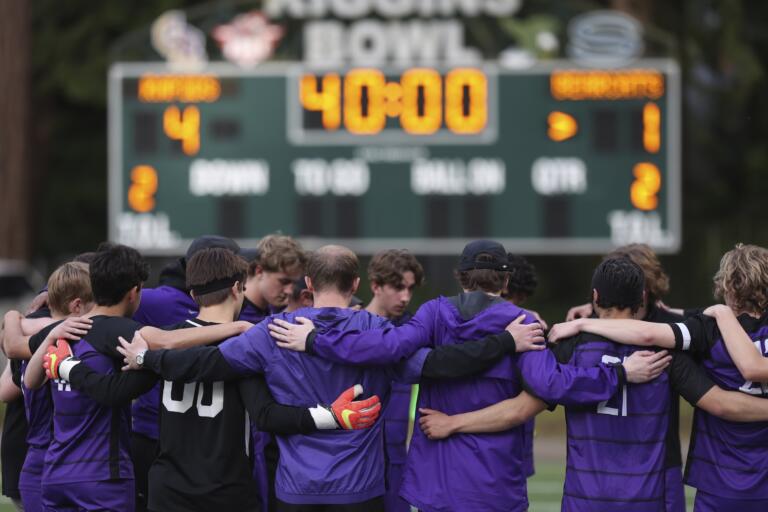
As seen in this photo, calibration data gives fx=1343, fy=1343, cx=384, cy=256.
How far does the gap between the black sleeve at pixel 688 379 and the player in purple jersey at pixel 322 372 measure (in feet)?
1.85

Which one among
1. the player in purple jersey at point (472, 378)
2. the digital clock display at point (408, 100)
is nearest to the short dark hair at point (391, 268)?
the player in purple jersey at point (472, 378)

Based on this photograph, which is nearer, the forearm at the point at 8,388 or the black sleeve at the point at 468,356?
the black sleeve at the point at 468,356

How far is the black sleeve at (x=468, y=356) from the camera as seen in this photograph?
5129 mm

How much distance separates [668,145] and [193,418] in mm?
11069

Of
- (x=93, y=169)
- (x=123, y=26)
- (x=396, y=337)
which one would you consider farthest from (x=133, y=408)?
(x=93, y=169)

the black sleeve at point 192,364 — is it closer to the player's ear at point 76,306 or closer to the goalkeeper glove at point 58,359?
the goalkeeper glove at point 58,359

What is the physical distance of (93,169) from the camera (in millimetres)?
28453

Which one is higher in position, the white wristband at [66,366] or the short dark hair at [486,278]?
the short dark hair at [486,278]

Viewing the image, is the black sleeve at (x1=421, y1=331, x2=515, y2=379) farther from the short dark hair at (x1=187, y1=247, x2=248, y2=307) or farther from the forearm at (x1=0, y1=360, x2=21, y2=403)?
the forearm at (x1=0, y1=360, x2=21, y2=403)

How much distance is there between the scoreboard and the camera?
15.4 metres

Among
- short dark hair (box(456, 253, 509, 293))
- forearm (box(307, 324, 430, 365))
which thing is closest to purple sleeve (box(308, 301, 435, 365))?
forearm (box(307, 324, 430, 365))

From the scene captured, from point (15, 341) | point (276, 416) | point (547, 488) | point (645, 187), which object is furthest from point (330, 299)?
point (645, 187)

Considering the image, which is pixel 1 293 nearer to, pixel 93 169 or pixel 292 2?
pixel 292 2

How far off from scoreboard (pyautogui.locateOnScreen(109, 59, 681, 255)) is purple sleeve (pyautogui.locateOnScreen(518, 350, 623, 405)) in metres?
10.2
